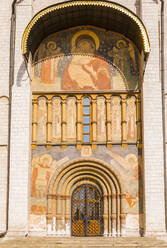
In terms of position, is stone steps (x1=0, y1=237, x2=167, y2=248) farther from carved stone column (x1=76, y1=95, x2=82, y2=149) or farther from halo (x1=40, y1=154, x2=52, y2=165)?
carved stone column (x1=76, y1=95, x2=82, y2=149)

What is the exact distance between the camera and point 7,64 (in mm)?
19219

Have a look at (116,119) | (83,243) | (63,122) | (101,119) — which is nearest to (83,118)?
(101,119)

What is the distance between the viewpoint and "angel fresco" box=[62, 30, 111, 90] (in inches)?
763

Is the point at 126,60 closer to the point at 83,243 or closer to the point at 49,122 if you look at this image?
the point at 49,122

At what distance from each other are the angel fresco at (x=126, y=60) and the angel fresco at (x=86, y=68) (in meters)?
0.49

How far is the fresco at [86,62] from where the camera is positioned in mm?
19359

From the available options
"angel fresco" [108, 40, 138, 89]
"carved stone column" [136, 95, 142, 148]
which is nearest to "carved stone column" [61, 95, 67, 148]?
"angel fresco" [108, 40, 138, 89]

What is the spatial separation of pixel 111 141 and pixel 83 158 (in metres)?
1.25

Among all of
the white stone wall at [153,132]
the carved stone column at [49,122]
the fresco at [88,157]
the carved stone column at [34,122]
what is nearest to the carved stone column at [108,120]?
the fresco at [88,157]

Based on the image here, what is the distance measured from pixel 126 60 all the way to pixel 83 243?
7386 mm

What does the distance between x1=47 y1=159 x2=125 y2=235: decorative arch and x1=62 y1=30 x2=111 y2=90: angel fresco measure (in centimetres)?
299

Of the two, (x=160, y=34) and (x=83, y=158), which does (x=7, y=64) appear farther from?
(x=160, y=34)

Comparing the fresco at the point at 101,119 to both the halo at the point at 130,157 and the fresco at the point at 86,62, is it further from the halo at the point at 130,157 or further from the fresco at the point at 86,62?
the halo at the point at 130,157

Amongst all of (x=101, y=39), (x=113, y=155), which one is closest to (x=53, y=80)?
(x=101, y=39)
